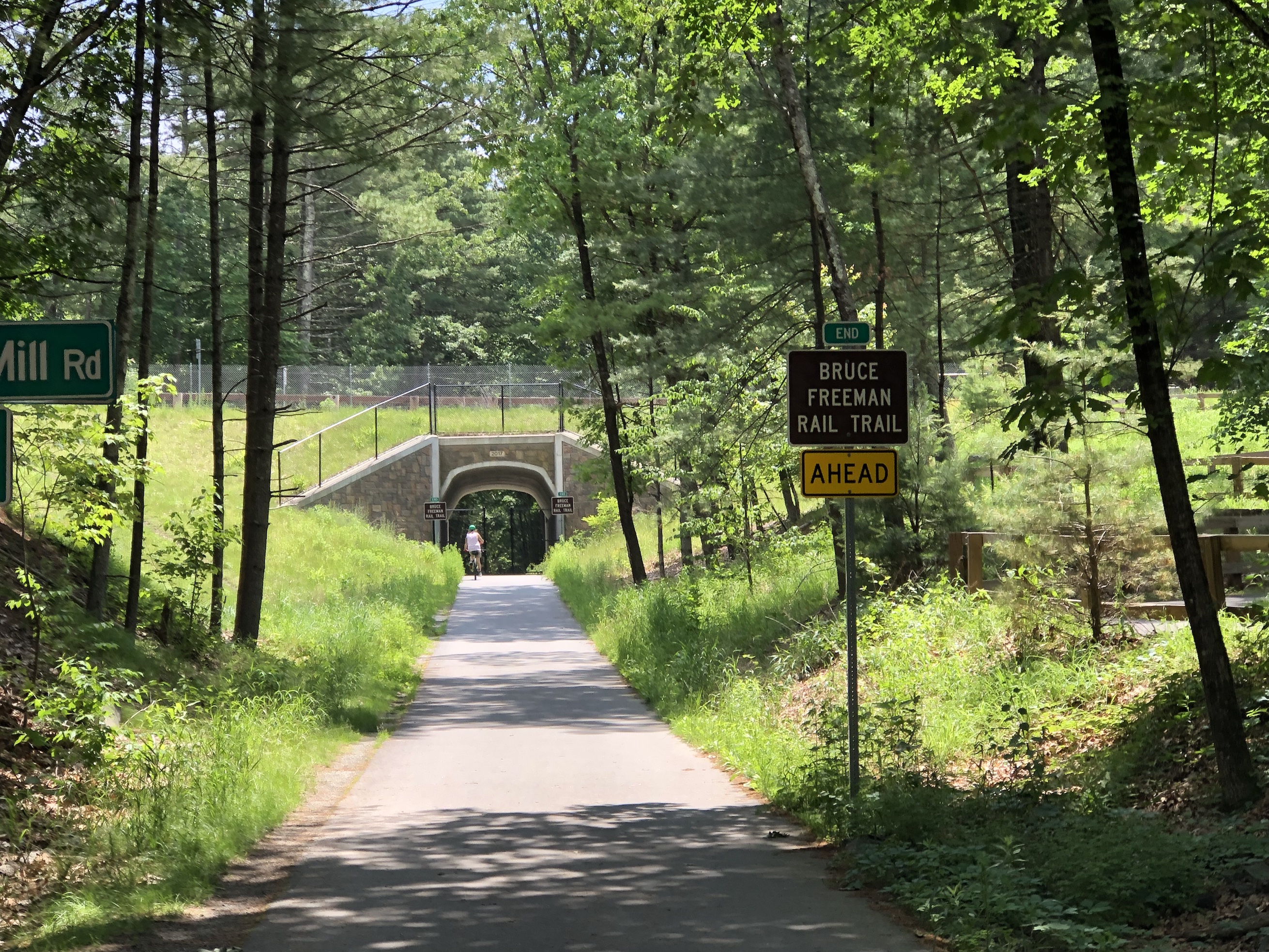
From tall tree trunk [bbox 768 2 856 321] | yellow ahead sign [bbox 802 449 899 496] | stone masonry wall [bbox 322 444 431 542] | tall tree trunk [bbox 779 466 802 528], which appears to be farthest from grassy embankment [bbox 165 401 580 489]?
yellow ahead sign [bbox 802 449 899 496]

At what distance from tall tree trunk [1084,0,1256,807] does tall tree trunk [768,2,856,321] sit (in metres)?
7.81

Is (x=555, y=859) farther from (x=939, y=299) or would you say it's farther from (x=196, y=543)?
(x=939, y=299)

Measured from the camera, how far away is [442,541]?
54562 mm

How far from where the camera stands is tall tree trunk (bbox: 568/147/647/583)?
26094mm

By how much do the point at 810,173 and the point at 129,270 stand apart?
7969 millimetres

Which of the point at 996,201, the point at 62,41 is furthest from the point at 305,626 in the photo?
the point at 996,201

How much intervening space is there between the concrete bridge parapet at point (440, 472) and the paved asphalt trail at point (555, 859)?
111ft

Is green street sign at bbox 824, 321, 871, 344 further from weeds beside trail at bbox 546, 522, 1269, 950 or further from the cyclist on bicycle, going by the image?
the cyclist on bicycle

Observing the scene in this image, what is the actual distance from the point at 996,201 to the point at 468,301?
4784 centimetres

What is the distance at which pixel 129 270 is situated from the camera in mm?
12000

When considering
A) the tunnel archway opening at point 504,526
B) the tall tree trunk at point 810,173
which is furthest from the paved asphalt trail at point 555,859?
the tunnel archway opening at point 504,526

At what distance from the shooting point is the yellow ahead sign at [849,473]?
8.87 meters

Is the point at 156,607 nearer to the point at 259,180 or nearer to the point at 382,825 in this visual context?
the point at 259,180

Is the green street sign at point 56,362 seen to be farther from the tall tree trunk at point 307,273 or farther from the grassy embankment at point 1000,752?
the tall tree trunk at point 307,273
